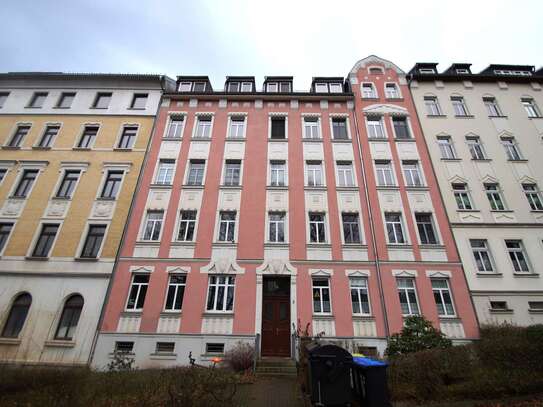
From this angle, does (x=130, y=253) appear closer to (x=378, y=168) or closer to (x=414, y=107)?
(x=378, y=168)

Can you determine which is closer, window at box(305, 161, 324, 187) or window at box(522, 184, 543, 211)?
window at box(522, 184, 543, 211)

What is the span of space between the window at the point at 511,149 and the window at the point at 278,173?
14.6 m

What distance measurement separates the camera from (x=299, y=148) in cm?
1722

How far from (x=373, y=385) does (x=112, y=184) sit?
17.0 metres

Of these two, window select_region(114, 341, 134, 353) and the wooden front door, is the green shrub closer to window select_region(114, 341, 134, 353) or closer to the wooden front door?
the wooden front door

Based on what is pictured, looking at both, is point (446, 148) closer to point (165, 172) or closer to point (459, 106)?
point (459, 106)

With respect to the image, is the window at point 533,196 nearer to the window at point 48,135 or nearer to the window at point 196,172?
the window at point 196,172

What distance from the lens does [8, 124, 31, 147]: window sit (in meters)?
17.6

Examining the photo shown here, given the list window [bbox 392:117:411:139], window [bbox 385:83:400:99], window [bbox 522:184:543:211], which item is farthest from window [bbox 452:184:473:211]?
window [bbox 385:83:400:99]

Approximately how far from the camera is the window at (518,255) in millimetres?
13680

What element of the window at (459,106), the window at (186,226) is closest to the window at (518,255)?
the window at (459,106)

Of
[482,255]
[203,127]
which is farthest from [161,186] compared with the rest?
[482,255]

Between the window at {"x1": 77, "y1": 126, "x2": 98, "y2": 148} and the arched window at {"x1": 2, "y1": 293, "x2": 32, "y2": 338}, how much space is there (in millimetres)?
9791

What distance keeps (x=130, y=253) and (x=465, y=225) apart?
743 inches
